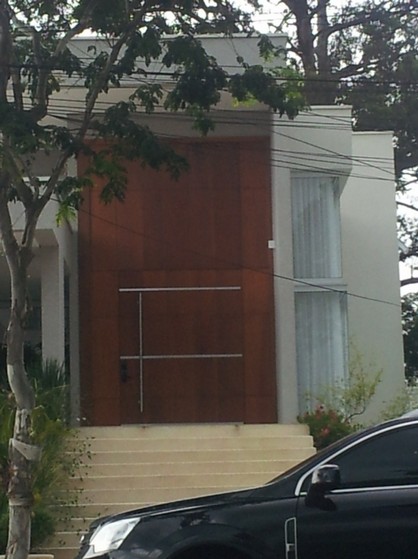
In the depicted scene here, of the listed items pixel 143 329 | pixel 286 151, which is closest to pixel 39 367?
pixel 143 329

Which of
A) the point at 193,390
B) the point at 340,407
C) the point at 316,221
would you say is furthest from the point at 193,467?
the point at 316,221

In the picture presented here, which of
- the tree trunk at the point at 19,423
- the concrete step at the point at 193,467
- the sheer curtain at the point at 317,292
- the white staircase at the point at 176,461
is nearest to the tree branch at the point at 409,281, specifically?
the sheer curtain at the point at 317,292

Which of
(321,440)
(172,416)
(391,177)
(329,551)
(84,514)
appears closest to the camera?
(329,551)

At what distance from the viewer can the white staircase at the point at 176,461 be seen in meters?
12.7

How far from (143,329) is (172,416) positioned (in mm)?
1534

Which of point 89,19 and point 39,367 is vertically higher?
point 89,19

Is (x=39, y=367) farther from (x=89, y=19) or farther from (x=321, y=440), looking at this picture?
(x=89, y=19)

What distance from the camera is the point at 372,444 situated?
22.2 ft

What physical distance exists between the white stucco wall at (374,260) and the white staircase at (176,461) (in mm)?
A: 4263

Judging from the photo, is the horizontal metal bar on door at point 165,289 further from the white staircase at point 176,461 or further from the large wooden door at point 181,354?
the white staircase at point 176,461

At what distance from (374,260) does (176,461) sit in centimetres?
726

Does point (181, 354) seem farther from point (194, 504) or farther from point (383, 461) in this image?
point (383, 461)

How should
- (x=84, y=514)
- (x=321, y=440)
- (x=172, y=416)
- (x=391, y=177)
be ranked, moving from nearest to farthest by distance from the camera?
(x=84, y=514)
(x=321, y=440)
(x=172, y=416)
(x=391, y=177)

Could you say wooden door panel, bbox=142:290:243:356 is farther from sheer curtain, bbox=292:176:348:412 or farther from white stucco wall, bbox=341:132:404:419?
white stucco wall, bbox=341:132:404:419
